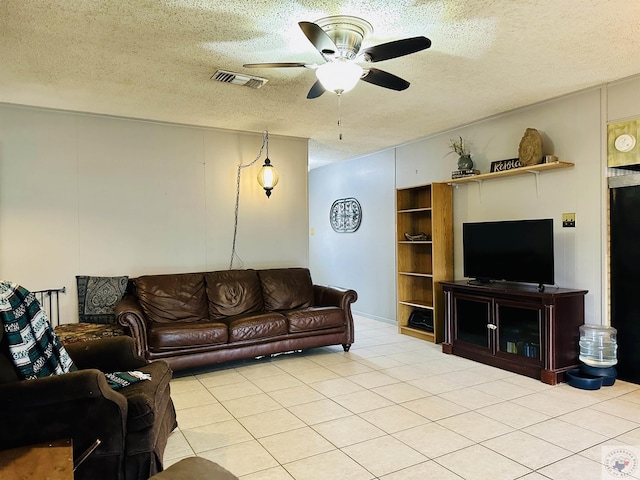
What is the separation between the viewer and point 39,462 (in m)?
1.64

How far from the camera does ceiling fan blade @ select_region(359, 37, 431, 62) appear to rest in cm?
226

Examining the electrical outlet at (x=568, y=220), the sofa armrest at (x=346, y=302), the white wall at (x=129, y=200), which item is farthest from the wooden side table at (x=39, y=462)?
the electrical outlet at (x=568, y=220)

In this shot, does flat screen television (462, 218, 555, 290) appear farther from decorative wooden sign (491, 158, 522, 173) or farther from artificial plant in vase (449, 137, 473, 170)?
artificial plant in vase (449, 137, 473, 170)

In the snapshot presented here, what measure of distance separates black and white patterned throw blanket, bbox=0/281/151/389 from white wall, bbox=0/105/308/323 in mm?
2323

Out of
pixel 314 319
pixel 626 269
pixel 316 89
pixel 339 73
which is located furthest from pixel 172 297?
pixel 626 269

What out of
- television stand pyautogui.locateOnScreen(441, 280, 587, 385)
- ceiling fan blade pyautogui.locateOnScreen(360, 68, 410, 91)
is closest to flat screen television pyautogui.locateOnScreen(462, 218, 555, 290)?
television stand pyautogui.locateOnScreen(441, 280, 587, 385)

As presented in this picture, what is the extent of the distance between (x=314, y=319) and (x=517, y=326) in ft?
6.45

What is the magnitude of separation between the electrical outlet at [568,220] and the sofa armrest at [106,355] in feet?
12.5

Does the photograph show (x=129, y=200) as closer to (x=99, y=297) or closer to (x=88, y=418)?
(x=99, y=297)

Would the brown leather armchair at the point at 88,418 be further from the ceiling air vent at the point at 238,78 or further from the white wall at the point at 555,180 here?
the white wall at the point at 555,180

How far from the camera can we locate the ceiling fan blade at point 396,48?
2.26 meters

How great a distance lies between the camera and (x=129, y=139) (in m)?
4.64

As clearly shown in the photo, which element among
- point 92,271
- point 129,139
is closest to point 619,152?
point 129,139

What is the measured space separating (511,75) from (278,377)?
329cm
